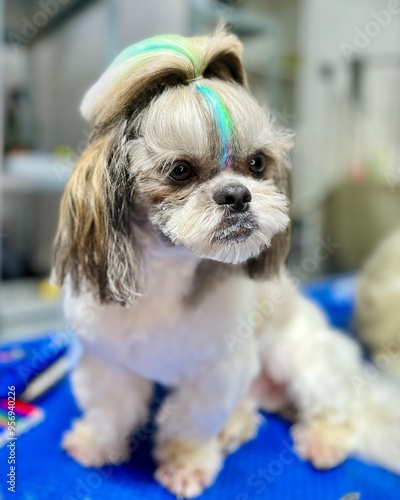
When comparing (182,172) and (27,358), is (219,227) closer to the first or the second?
(182,172)

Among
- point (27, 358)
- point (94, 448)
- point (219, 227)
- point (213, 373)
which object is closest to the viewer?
point (219, 227)

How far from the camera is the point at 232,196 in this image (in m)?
0.80

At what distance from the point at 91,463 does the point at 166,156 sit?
0.76 m

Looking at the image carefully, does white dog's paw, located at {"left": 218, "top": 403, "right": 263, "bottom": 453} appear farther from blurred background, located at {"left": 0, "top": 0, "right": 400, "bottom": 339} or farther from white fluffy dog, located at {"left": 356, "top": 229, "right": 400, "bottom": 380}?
blurred background, located at {"left": 0, "top": 0, "right": 400, "bottom": 339}

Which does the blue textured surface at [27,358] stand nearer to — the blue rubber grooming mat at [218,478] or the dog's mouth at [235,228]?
the blue rubber grooming mat at [218,478]

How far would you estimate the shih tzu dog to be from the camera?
2.69 ft

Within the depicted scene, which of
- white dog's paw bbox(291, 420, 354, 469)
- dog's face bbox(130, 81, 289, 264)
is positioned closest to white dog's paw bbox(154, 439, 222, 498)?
white dog's paw bbox(291, 420, 354, 469)

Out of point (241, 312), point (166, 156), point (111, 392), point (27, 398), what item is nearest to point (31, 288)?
point (27, 398)

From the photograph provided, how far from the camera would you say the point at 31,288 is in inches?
103

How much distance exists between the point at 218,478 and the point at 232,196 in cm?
70

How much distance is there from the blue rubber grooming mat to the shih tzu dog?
3 centimetres

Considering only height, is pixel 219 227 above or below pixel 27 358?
above

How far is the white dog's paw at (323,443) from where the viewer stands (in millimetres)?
1187

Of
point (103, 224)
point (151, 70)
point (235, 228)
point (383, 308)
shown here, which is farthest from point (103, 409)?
point (383, 308)
